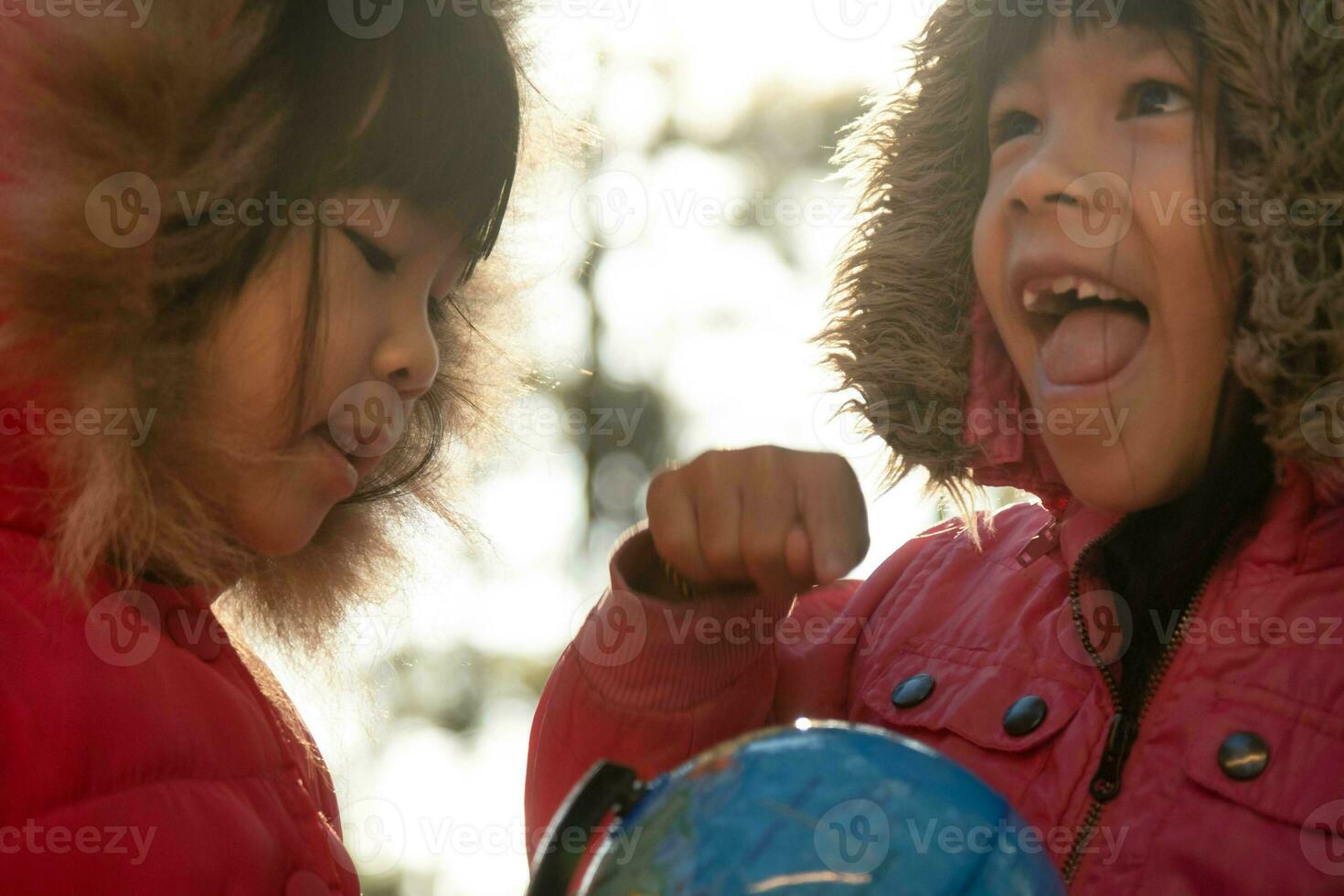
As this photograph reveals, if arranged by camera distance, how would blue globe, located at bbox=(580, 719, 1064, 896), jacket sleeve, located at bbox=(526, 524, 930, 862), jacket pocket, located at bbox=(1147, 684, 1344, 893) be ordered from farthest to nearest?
jacket sleeve, located at bbox=(526, 524, 930, 862) < jacket pocket, located at bbox=(1147, 684, 1344, 893) < blue globe, located at bbox=(580, 719, 1064, 896)

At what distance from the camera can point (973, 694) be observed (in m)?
1.91

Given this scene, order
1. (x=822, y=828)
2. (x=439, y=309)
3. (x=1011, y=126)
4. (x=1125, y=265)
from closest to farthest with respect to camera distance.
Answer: (x=822, y=828)
(x=1125, y=265)
(x=1011, y=126)
(x=439, y=309)

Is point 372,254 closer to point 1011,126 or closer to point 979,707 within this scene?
point 1011,126

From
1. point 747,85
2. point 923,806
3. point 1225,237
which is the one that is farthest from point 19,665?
point 747,85

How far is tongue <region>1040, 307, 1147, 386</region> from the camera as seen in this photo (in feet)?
5.94

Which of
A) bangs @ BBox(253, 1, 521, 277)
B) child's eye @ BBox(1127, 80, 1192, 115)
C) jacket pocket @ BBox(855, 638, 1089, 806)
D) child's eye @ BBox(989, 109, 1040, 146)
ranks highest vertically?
bangs @ BBox(253, 1, 521, 277)

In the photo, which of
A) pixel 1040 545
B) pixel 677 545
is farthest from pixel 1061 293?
pixel 677 545

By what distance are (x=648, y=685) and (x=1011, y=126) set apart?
3.01 feet

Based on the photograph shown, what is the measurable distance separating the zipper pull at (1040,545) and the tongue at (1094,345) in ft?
1.00

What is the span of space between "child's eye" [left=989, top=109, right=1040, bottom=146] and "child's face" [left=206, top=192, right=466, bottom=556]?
78cm

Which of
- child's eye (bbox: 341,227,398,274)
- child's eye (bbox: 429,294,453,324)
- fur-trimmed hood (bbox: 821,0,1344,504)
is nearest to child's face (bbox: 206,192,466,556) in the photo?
child's eye (bbox: 341,227,398,274)

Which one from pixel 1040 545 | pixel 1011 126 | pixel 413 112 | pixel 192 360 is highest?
pixel 413 112

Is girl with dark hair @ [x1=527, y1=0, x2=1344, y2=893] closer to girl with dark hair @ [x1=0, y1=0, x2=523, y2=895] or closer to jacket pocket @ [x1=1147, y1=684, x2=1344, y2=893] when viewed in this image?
jacket pocket @ [x1=1147, y1=684, x2=1344, y2=893]

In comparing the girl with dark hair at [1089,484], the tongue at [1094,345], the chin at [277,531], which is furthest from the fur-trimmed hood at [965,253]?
the chin at [277,531]
